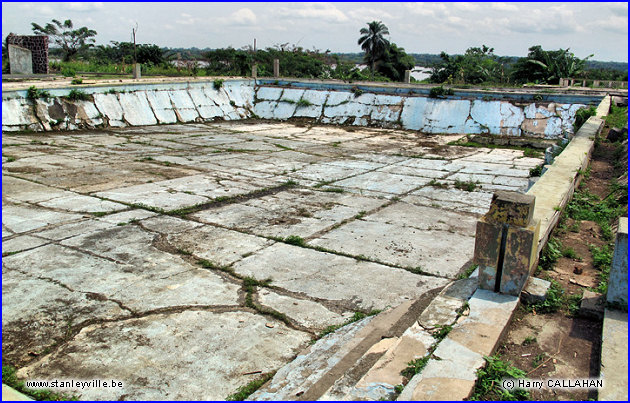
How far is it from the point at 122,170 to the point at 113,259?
3970 millimetres

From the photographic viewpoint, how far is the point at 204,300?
12.8ft

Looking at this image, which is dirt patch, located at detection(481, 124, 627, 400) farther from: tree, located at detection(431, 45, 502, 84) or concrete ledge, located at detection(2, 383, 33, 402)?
tree, located at detection(431, 45, 502, 84)

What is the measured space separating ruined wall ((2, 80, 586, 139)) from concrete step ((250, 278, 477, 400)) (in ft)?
31.4

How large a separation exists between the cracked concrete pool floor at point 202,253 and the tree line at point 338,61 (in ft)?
39.6

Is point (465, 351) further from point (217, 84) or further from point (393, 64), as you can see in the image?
point (393, 64)

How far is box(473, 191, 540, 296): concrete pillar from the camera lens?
3135mm

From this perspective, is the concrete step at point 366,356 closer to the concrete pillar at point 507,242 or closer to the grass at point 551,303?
the concrete pillar at point 507,242

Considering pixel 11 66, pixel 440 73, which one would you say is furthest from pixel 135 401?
pixel 440 73

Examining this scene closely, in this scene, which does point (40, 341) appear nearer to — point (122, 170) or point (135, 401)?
point (135, 401)

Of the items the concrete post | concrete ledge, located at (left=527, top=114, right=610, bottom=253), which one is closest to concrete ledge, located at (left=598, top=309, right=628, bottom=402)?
concrete ledge, located at (left=527, top=114, right=610, bottom=253)

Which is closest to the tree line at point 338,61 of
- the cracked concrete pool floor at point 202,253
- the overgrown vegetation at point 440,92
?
the overgrown vegetation at point 440,92

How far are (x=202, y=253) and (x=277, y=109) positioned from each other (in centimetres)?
1198

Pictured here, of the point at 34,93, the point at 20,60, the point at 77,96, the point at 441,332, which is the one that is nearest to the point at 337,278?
the point at 441,332

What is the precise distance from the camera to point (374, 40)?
44844 millimetres
